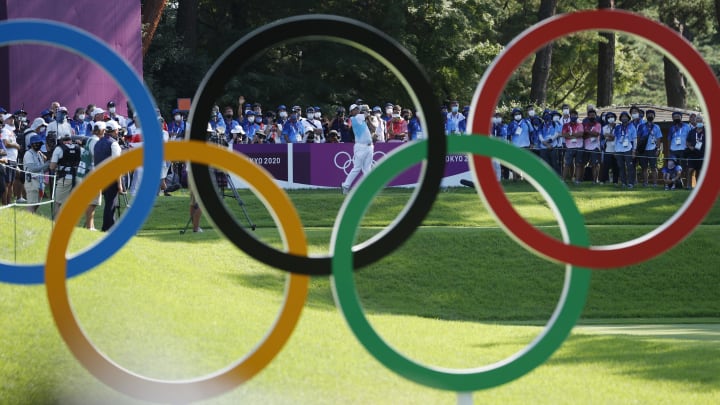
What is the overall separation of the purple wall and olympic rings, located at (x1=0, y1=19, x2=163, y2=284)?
27.4 metres

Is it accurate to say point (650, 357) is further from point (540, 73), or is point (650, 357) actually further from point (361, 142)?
point (540, 73)

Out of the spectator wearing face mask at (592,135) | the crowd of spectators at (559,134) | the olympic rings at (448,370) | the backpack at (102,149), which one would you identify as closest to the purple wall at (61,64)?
the crowd of spectators at (559,134)

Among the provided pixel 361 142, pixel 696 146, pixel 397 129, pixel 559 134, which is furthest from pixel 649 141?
pixel 361 142

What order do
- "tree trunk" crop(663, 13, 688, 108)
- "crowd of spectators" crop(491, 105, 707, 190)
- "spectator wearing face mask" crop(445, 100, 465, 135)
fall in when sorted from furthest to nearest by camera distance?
1. "tree trunk" crop(663, 13, 688, 108)
2. "spectator wearing face mask" crop(445, 100, 465, 135)
3. "crowd of spectators" crop(491, 105, 707, 190)

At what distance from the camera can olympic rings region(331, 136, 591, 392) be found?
28.6ft

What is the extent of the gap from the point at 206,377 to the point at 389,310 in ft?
44.2

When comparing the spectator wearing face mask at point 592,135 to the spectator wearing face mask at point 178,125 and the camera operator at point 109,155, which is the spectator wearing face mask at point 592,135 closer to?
the spectator wearing face mask at point 178,125

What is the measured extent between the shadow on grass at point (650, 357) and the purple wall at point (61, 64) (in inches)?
919

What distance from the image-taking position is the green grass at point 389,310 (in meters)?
12.5

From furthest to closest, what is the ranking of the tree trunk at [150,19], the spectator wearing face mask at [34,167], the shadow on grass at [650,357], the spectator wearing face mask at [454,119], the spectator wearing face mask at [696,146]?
1. the tree trunk at [150,19]
2. the spectator wearing face mask at [454,119]
3. the spectator wearing face mask at [696,146]
4. the spectator wearing face mask at [34,167]
5. the shadow on grass at [650,357]

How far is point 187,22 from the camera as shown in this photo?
50969 millimetres

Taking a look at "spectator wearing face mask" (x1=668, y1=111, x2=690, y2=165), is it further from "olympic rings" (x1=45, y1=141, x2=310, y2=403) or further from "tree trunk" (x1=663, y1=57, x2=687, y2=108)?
"tree trunk" (x1=663, y1=57, x2=687, y2=108)

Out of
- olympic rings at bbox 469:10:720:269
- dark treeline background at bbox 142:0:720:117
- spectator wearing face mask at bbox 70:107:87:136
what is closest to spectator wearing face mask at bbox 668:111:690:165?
dark treeline background at bbox 142:0:720:117

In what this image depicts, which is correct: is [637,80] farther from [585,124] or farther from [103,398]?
[103,398]
